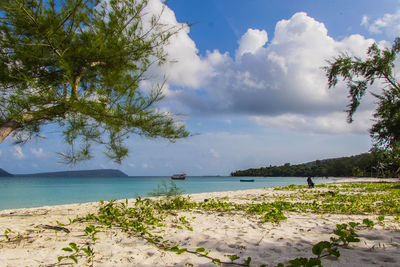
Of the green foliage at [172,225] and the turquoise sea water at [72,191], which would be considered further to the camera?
the turquoise sea water at [72,191]

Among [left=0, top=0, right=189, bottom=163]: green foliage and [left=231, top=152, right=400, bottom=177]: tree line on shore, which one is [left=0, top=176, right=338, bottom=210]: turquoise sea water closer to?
[left=0, top=0, right=189, bottom=163]: green foliage

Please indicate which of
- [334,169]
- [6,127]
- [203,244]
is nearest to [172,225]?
[203,244]

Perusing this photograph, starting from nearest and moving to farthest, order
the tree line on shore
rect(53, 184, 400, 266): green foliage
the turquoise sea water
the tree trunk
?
rect(53, 184, 400, 266): green foliage → the tree trunk → the turquoise sea water → the tree line on shore

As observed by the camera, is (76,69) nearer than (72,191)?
Yes

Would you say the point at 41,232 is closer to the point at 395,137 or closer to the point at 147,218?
the point at 147,218

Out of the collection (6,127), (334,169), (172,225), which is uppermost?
(6,127)

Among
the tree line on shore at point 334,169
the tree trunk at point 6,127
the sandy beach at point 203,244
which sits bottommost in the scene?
the tree line on shore at point 334,169

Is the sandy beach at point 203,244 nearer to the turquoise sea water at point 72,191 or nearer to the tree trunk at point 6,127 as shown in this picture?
the tree trunk at point 6,127

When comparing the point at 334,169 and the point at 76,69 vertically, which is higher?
the point at 76,69

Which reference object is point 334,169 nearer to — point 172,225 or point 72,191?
point 72,191

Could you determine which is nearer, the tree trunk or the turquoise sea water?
the tree trunk

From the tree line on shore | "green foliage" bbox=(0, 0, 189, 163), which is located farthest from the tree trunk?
the tree line on shore

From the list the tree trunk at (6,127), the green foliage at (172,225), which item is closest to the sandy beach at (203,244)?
the green foliage at (172,225)

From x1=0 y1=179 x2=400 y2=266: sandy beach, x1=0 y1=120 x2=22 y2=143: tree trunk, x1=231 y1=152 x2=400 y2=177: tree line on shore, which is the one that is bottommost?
x1=231 y1=152 x2=400 y2=177: tree line on shore
